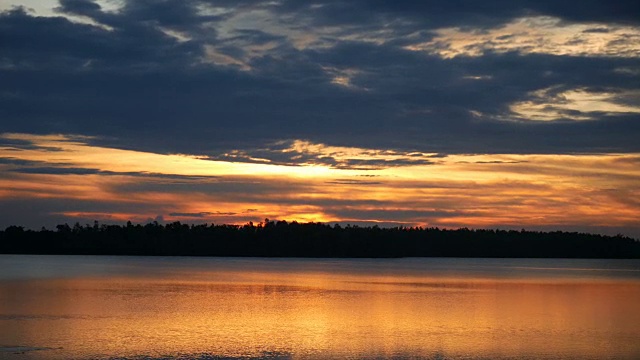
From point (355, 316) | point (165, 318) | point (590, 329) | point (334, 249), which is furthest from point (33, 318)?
point (334, 249)

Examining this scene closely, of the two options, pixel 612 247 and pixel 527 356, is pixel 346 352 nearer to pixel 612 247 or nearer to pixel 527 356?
pixel 527 356

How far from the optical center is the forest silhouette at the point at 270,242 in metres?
181

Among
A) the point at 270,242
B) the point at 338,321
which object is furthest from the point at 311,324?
the point at 270,242

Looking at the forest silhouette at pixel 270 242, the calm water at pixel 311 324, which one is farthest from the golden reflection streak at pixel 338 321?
the forest silhouette at pixel 270 242

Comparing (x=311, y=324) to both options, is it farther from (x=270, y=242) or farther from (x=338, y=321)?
(x=270, y=242)

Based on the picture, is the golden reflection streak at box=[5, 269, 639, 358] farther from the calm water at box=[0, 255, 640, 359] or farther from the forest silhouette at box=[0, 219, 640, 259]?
the forest silhouette at box=[0, 219, 640, 259]

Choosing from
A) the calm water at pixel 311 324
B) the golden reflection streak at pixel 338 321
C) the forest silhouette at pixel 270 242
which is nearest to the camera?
the calm water at pixel 311 324

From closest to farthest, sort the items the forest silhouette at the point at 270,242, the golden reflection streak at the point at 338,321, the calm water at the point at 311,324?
the calm water at the point at 311,324 → the golden reflection streak at the point at 338,321 → the forest silhouette at the point at 270,242

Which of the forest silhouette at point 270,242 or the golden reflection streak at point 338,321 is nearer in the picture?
the golden reflection streak at point 338,321

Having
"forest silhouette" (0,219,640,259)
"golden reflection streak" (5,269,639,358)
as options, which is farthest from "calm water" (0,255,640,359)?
"forest silhouette" (0,219,640,259)

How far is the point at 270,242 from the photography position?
185250 millimetres

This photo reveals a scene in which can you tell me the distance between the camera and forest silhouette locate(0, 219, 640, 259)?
7121 inches

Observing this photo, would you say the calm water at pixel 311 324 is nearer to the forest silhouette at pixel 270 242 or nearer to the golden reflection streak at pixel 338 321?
the golden reflection streak at pixel 338 321

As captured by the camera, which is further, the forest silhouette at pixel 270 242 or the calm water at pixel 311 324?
the forest silhouette at pixel 270 242
